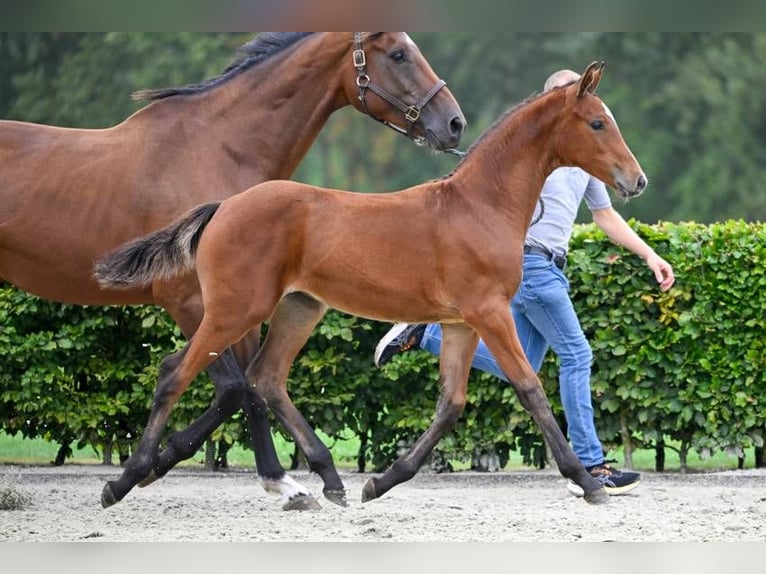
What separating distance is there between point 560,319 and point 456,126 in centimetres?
105

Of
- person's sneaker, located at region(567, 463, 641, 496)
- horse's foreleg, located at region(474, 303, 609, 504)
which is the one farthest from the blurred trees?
horse's foreleg, located at region(474, 303, 609, 504)

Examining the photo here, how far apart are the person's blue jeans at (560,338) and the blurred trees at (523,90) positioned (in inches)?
511

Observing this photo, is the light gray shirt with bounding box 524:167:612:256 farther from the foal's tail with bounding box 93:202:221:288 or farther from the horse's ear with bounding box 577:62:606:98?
the foal's tail with bounding box 93:202:221:288

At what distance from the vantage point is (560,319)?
17.9 ft

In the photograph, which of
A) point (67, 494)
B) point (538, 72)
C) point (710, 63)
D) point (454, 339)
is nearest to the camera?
point (454, 339)

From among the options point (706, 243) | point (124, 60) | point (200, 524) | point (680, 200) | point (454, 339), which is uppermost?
point (124, 60)

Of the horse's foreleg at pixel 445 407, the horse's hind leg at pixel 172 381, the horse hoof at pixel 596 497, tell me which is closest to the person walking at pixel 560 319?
the horse's foreleg at pixel 445 407

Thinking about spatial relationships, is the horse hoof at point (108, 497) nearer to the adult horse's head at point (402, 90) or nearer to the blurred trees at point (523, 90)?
the adult horse's head at point (402, 90)

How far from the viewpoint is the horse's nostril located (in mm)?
5141
